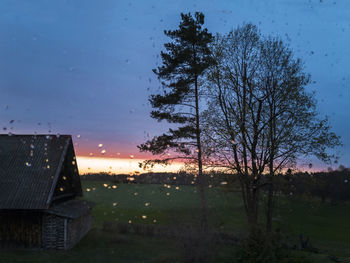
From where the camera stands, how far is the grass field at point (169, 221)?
1852 centimetres

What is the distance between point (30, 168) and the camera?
2103cm

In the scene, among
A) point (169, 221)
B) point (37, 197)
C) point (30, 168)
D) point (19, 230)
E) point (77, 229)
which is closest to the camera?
point (37, 197)

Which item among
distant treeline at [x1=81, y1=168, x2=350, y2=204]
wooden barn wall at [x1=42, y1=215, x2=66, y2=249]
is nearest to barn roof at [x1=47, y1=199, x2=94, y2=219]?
wooden barn wall at [x1=42, y1=215, x2=66, y2=249]

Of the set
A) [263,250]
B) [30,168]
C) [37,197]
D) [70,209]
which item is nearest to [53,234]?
[70,209]

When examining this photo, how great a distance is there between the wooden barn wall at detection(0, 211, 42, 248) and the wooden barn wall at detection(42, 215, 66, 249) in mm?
376

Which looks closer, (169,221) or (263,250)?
(263,250)

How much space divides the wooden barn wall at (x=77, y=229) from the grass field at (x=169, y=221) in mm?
542

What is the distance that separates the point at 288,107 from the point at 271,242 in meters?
10.9

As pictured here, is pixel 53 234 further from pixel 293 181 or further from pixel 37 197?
pixel 293 181

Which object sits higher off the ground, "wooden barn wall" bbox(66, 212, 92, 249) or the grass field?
"wooden barn wall" bbox(66, 212, 92, 249)

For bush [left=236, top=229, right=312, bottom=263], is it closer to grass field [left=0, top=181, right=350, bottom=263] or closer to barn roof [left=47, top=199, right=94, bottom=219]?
grass field [left=0, top=181, right=350, bottom=263]


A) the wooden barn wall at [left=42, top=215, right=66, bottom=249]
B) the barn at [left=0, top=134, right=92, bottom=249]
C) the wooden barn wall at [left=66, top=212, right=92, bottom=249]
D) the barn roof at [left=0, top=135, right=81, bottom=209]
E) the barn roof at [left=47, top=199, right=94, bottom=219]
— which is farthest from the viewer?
the wooden barn wall at [left=66, top=212, right=92, bottom=249]

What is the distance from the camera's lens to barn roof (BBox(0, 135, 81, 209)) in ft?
Answer: 61.8

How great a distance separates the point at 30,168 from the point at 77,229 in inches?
228
